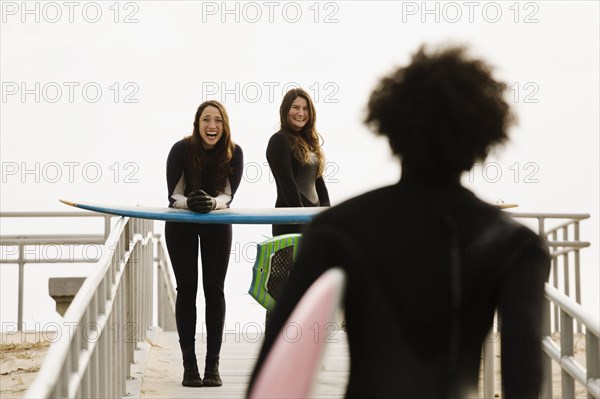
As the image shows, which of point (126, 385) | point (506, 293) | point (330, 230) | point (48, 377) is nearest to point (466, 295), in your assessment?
point (506, 293)

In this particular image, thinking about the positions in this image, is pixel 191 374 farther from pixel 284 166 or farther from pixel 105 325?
pixel 105 325

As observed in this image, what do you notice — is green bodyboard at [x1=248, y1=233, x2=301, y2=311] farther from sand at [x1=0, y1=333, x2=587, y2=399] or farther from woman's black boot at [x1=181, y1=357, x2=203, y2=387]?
sand at [x1=0, y1=333, x2=587, y2=399]

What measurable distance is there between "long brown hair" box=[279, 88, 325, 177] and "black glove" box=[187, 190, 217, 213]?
0.63m

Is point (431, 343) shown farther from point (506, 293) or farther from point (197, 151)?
point (197, 151)

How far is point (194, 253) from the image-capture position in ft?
23.0

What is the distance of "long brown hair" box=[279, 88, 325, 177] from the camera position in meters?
6.90

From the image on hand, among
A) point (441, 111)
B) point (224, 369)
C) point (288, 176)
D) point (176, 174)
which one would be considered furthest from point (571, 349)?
point (224, 369)

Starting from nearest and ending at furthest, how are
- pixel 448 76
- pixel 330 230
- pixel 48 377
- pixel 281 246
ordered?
pixel 330 230 → pixel 448 76 → pixel 48 377 → pixel 281 246

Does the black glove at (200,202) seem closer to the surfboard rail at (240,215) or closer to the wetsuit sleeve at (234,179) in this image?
the surfboard rail at (240,215)

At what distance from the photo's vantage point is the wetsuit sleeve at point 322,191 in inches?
284

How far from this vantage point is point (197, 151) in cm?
690

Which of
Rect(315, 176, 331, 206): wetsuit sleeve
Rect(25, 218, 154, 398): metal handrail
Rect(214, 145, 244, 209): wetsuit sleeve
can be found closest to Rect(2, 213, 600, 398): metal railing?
Rect(25, 218, 154, 398): metal handrail

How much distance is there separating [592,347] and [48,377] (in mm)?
2236

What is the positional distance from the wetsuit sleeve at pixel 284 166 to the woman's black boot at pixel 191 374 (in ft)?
4.57
